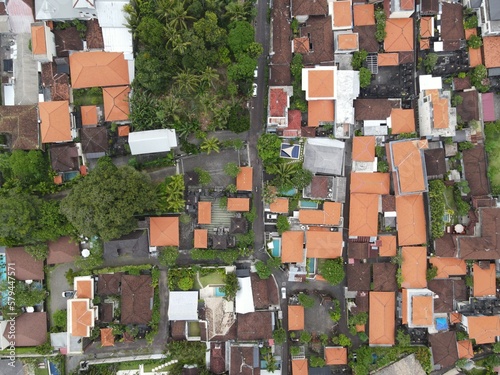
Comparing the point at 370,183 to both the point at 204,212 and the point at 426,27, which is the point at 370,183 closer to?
the point at 426,27

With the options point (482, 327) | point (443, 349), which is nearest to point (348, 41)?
point (482, 327)

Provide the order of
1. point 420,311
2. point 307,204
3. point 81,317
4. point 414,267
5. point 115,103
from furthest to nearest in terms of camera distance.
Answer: point 307,204
point 414,267
point 115,103
point 420,311
point 81,317

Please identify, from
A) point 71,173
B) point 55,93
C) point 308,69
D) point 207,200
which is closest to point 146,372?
point 207,200

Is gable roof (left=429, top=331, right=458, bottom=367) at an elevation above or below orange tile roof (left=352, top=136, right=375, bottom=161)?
below

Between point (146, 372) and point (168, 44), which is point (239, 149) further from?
point (146, 372)

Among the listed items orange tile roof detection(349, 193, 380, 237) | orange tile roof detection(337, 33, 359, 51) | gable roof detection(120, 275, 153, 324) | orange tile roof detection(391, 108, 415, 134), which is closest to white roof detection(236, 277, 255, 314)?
gable roof detection(120, 275, 153, 324)

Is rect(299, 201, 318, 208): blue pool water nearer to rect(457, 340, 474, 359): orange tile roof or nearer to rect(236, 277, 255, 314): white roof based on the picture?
rect(236, 277, 255, 314): white roof

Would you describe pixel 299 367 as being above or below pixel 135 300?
below
